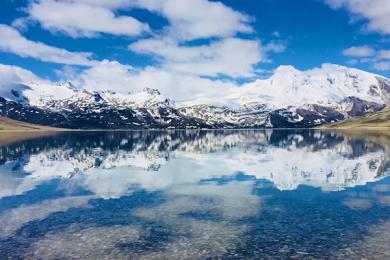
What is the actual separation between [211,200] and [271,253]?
19.4 meters

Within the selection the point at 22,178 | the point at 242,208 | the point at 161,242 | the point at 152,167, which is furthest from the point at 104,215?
the point at 152,167

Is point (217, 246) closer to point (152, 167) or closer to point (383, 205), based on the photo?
point (383, 205)

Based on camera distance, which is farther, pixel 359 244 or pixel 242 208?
pixel 242 208

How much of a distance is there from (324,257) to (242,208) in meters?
15.6

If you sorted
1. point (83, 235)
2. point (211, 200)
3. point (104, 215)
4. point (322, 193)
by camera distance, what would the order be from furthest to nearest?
point (322, 193), point (211, 200), point (104, 215), point (83, 235)

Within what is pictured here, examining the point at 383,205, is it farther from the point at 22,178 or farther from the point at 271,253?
the point at 22,178

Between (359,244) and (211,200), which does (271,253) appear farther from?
(211,200)

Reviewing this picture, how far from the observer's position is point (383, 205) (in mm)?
45250

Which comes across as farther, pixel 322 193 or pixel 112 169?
pixel 112 169

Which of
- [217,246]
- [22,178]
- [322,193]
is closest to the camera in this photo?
[217,246]

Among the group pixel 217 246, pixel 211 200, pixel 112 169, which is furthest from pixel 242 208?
pixel 112 169

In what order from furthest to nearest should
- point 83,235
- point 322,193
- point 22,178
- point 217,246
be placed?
1. point 22,178
2. point 322,193
3. point 83,235
4. point 217,246

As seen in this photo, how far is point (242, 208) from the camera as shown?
44000 mm

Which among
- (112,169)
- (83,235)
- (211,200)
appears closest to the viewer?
A: (83,235)
